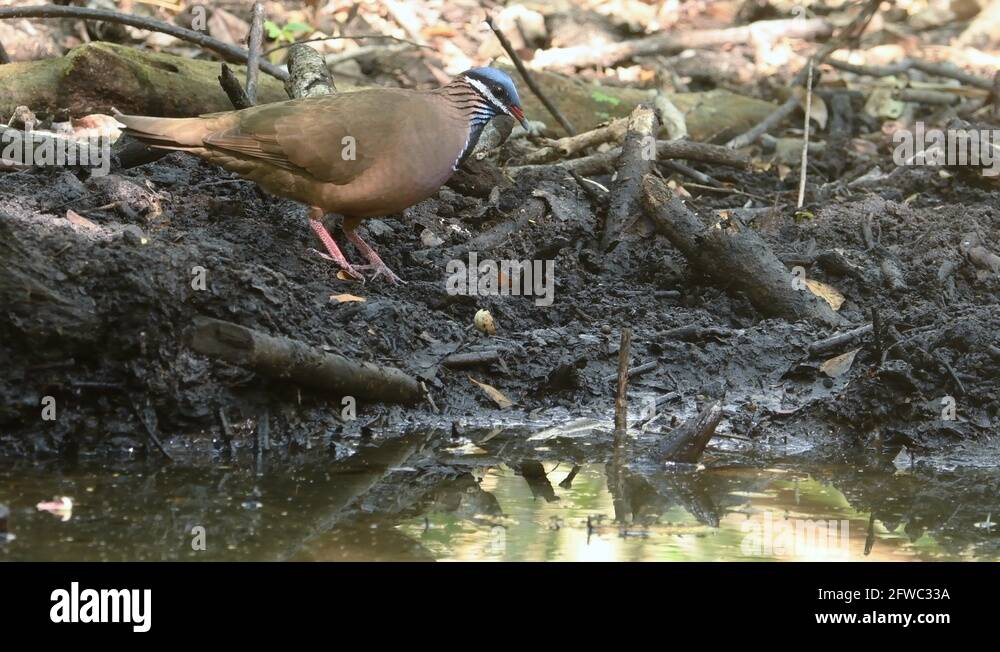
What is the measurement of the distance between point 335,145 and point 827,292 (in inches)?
107

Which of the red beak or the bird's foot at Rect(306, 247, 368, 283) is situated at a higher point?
the red beak

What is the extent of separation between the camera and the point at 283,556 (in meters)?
3.96

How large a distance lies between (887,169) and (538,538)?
229 inches

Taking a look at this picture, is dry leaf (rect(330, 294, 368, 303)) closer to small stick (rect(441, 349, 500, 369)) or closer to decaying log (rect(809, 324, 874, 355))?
small stick (rect(441, 349, 500, 369))

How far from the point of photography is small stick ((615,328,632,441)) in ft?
17.0

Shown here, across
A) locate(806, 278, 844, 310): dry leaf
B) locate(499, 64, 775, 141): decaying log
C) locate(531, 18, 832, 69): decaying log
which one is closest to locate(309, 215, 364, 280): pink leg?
locate(806, 278, 844, 310): dry leaf

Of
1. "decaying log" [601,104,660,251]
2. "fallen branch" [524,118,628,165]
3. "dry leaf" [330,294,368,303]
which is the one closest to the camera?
"dry leaf" [330,294,368,303]

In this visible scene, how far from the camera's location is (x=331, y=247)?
662cm

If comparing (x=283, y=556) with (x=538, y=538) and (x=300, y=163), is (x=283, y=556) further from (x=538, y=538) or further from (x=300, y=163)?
(x=300, y=163)

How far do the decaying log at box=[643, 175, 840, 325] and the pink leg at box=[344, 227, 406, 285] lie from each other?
Answer: 158 cm

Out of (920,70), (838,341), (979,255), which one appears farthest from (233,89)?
(920,70)

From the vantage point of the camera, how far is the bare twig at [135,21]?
7480 millimetres

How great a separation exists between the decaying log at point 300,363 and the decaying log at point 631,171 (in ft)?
6.83

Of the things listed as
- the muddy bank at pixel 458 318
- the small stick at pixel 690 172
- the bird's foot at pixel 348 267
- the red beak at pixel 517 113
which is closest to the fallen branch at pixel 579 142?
the small stick at pixel 690 172
